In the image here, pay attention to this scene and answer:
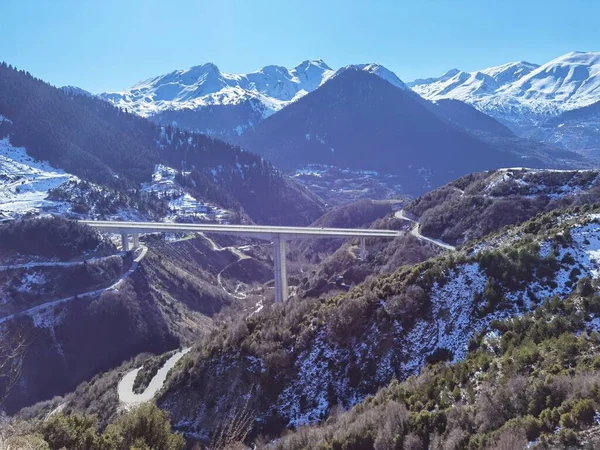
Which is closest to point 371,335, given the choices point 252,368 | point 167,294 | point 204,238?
point 252,368

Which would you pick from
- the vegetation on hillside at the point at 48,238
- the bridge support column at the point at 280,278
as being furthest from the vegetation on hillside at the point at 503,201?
the vegetation on hillside at the point at 48,238

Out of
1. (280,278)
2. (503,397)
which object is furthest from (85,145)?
(503,397)

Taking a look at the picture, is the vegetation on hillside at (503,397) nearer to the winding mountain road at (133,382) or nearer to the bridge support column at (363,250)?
the winding mountain road at (133,382)

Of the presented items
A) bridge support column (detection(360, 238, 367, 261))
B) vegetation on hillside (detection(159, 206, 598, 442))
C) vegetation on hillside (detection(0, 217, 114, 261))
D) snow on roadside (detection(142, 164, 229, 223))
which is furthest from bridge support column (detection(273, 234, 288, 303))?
snow on roadside (detection(142, 164, 229, 223))

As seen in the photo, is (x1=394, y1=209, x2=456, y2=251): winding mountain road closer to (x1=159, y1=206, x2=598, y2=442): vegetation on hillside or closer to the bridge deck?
the bridge deck

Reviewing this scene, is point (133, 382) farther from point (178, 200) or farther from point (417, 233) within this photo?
point (178, 200)

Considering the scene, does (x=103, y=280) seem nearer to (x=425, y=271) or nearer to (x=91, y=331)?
(x=91, y=331)

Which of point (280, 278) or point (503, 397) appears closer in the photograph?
point (503, 397)

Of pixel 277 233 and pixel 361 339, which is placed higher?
pixel 277 233
